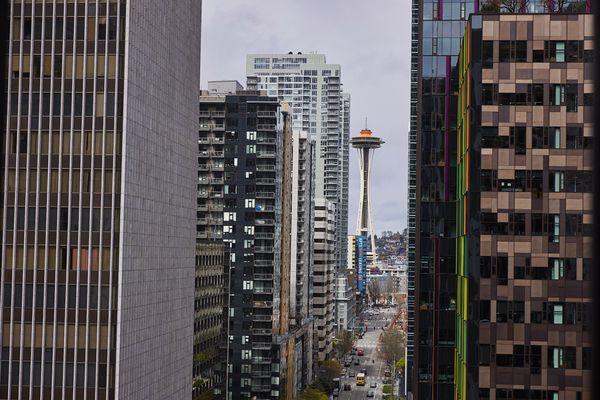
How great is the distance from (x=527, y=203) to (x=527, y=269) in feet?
9.84

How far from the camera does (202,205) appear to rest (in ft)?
312

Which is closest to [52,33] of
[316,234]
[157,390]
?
[157,390]

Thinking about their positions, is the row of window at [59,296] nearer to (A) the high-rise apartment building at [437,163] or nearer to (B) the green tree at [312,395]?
(A) the high-rise apartment building at [437,163]

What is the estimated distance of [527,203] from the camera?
132 feet

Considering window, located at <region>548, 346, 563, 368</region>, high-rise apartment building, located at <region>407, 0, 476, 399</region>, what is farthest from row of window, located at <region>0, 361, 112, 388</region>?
high-rise apartment building, located at <region>407, 0, 476, 399</region>

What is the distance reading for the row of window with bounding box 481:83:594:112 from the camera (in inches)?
1566

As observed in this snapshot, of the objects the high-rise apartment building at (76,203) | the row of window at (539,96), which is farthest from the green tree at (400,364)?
the row of window at (539,96)

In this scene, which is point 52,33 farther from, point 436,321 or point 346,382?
point 346,382

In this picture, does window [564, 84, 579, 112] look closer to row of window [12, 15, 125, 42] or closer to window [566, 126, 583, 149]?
window [566, 126, 583, 149]

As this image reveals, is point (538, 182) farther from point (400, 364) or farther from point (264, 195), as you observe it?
point (400, 364)

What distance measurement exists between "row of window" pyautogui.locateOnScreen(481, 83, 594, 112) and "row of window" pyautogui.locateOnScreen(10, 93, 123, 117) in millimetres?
18107

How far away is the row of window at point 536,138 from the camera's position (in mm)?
39688

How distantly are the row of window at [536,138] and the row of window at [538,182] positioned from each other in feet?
3.70

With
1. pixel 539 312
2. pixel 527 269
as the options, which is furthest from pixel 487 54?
pixel 539 312
